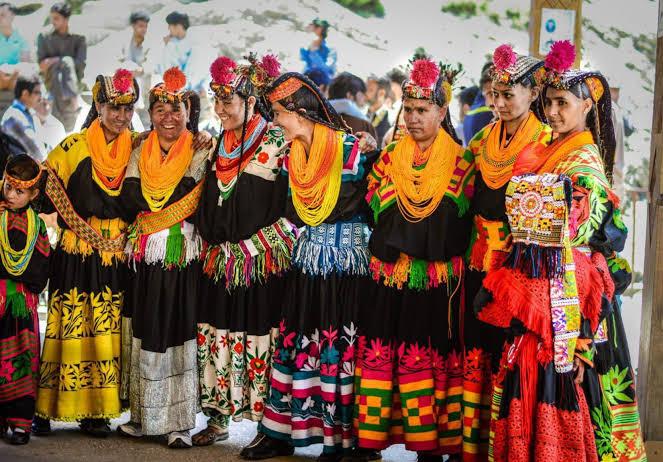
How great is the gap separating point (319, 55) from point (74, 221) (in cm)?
496

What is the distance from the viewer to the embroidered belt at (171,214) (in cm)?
479

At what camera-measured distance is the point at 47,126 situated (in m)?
9.31

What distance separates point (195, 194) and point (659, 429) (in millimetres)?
2874

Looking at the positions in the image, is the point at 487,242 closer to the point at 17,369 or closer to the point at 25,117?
the point at 17,369

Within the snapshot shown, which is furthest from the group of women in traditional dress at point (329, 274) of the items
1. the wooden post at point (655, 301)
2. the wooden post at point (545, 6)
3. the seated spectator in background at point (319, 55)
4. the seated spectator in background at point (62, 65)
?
the seated spectator in background at point (62, 65)

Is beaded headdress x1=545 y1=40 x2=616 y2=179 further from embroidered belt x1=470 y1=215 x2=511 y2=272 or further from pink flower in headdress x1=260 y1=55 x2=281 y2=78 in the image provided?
pink flower in headdress x1=260 y1=55 x2=281 y2=78

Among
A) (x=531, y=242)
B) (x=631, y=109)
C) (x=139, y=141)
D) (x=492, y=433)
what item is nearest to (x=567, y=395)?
(x=492, y=433)

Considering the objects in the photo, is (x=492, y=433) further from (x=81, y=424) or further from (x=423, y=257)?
(x=81, y=424)

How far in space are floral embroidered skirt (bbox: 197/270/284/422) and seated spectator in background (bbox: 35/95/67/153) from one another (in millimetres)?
5169

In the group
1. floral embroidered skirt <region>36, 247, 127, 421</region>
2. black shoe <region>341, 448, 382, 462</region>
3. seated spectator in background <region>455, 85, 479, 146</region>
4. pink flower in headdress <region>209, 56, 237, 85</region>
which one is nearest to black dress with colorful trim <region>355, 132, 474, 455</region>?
black shoe <region>341, 448, 382, 462</region>

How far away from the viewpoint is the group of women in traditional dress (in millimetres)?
3504

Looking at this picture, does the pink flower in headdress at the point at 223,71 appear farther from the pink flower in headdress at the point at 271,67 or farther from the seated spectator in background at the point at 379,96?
the seated spectator in background at the point at 379,96

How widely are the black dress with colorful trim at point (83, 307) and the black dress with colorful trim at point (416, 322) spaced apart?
5.04 ft

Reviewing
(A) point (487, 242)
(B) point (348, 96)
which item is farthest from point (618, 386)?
(B) point (348, 96)
